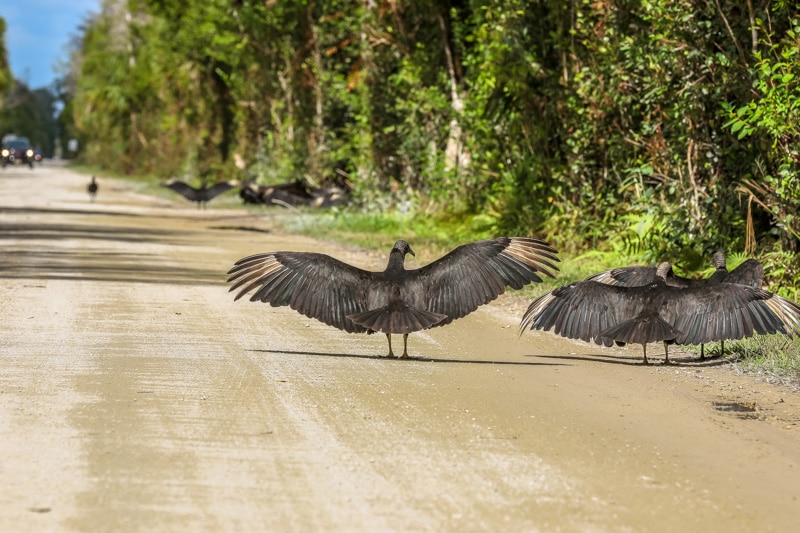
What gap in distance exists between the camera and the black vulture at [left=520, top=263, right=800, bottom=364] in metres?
9.24

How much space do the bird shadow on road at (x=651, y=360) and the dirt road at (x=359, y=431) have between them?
7 cm

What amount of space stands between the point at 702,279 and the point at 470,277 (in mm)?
1995

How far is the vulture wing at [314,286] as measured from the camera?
9484mm

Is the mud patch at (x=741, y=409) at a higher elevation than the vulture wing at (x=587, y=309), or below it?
below

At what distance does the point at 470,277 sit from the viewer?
962 centimetres

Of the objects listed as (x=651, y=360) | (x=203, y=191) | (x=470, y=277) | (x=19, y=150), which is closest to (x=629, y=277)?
(x=651, y=360)

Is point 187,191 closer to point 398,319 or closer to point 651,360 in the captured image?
point 651,360

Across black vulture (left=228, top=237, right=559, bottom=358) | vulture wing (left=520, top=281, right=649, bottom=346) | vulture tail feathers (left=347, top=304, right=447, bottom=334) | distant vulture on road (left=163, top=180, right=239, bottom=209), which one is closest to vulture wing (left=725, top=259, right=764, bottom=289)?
vulture wing (left=520, top=281, right=649, bottom=346)

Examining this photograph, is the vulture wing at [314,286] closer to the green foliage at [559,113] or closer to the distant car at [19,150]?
the green foliage at [559,113]

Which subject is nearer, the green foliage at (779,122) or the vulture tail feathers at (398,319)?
the vulture tail feathers at (398,319)

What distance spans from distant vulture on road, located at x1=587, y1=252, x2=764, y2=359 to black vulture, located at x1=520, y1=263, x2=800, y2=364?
0.78 feet

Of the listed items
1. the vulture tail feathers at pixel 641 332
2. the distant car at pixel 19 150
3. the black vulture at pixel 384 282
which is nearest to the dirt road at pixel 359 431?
the vulture tail feathers at pixel 641 332

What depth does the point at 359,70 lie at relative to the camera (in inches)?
1262

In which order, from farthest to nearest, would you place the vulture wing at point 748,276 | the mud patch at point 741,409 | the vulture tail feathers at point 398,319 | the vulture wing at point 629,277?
the vulture wing at point 629,277 < the vulture wing at point 748,276 < the vulture tail feathers at point 398,319 < the mud patch at point 741,409
